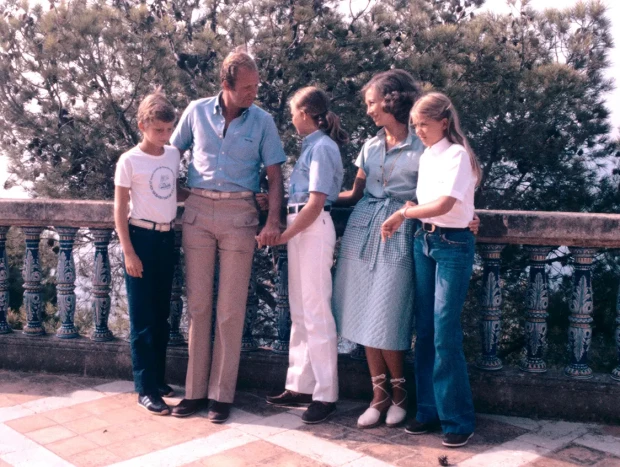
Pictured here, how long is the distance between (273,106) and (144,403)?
17.4 ft

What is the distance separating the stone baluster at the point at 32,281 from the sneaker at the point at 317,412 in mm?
1931

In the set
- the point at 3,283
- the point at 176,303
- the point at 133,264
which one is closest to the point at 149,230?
the point at 133,264

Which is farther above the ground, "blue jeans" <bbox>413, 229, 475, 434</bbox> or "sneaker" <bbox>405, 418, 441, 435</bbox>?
"blue jeans" <bbox>413, 229, 475, 434</bbox>

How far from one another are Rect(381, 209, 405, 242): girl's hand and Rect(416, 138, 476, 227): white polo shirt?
Answer: 108 millimetres

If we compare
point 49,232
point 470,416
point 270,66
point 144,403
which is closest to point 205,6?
point 270,66

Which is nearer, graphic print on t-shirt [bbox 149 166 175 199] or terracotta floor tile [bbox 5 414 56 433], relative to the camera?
terracotta floor tile [bbox 5 414 56 433]

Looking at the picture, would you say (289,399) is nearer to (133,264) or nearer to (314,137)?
(133,264)

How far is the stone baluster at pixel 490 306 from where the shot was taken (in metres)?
4.01

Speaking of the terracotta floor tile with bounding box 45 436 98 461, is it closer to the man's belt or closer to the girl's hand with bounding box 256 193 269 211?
the man's belt

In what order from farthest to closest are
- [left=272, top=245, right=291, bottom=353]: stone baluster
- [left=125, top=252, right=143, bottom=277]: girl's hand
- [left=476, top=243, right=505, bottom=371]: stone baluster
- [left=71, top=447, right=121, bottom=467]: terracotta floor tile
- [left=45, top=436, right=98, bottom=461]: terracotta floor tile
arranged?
[left=272, top=245, right=291, bottom=353]: stone baluster, [left=476, top=243, right=505, bottom=371]: stone baluster, [left=125, top=252, right=143, bottom=277]: girl's hand, [left=45, top=436, right=98, bottom=461]: terracotta floor tile, [left=71, top=447, right=121, bottom=467]: terracotta floor tile

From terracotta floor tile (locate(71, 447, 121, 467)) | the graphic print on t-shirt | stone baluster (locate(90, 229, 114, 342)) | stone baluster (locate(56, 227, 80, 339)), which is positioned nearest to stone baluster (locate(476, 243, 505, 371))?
the graphic print on t-shirt

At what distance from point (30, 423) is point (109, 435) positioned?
446 millimetres

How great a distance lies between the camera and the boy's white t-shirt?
3852mm

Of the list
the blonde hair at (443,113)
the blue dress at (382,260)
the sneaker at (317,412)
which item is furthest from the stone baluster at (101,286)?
the blonde hair at (443,113)
